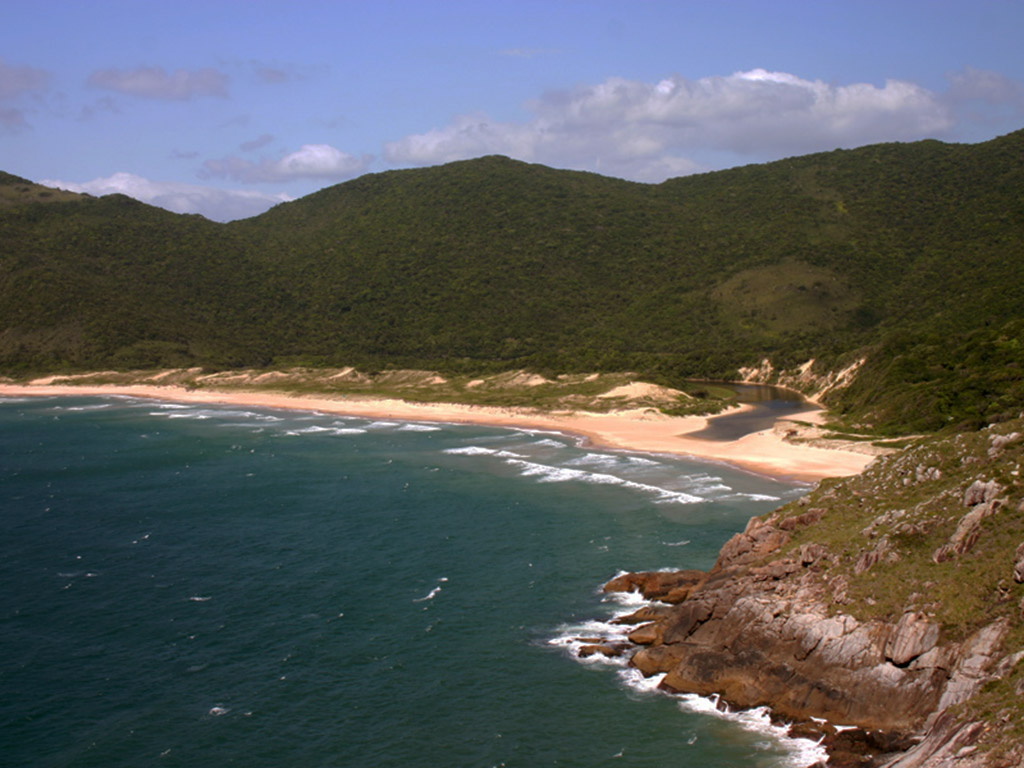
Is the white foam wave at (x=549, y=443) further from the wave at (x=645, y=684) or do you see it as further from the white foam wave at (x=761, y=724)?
the white foam wave at (x=761, y=724)

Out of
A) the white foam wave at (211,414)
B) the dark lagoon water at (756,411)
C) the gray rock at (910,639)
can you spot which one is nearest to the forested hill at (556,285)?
the dark lagoon water at (756,411)

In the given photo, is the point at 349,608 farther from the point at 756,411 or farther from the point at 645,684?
the point at 756,411

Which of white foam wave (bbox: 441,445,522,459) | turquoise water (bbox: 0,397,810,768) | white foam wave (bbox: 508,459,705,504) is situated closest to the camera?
turquoise water (bbox: 0,397,810,768)

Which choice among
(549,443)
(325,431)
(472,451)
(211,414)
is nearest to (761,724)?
(472,451)

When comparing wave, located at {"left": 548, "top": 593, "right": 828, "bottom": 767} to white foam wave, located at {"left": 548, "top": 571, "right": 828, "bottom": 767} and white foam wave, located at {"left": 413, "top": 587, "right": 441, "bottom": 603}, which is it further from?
white foam wave, located at {"left": 413, "top": 587, "right": 441, "bottom": 603}

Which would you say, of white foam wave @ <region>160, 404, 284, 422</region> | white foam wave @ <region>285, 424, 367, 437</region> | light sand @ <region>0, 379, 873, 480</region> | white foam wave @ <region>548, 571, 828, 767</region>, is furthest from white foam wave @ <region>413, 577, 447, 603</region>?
white foam wave @ <region>160, 404, 284, 422</region>
